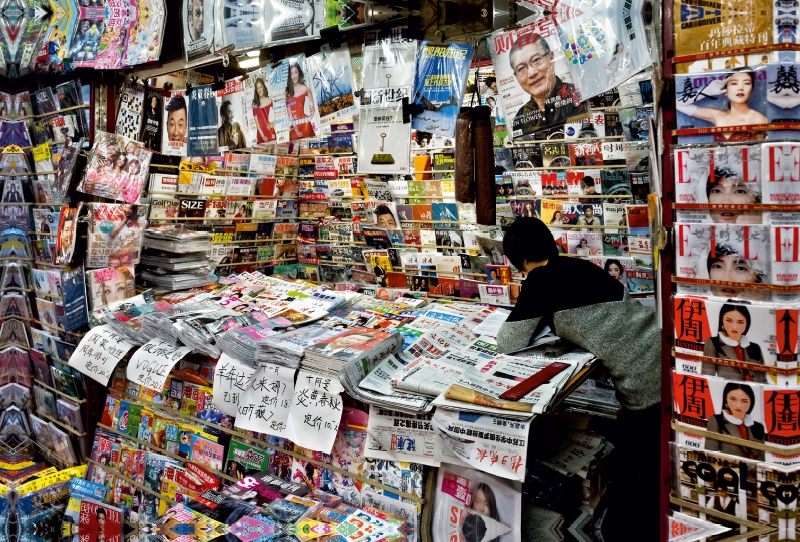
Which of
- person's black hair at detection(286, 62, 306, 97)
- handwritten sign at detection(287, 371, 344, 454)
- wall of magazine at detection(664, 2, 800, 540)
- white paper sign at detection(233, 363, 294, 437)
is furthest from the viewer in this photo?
person's black hair at detection(286, 62, 306, 97)

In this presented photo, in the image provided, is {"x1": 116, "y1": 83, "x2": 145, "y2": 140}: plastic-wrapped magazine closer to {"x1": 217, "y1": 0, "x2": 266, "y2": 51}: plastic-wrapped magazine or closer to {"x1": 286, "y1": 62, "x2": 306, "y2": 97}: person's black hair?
{"x1": 217, "y1": 0, "x2": 266, "y2": 51}: plastic-wrapped magazine

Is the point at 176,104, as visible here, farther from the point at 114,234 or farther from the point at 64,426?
the point at 64,426

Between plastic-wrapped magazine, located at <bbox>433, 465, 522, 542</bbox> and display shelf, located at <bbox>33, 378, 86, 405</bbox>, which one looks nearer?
plastic-wrapped magazine, located at <bbox>433, 465, 522, 542</bbox>

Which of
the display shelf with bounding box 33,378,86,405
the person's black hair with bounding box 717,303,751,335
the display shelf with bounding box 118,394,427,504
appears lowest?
the display shelf with bounding box 33,378,86,405

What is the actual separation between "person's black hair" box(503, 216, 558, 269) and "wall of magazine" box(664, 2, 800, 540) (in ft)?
2.20

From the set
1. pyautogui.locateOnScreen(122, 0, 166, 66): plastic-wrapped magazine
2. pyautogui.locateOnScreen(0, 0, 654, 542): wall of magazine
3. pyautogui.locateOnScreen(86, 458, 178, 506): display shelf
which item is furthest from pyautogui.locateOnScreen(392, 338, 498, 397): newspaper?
pyautogui.locateOnScreen(122, 0, 166, 66): plastic-wrapped magazine

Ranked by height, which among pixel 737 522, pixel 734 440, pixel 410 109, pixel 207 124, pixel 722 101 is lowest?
pixel 737 522

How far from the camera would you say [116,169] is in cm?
350

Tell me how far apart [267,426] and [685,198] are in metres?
1.70

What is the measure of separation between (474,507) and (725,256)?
1074mm

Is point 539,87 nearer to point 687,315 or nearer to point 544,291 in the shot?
point 544,291

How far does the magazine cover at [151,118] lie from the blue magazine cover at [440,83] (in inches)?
76.0

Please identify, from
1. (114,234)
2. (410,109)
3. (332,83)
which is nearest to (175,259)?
(114,234)

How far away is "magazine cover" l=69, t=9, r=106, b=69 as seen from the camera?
349 cm
